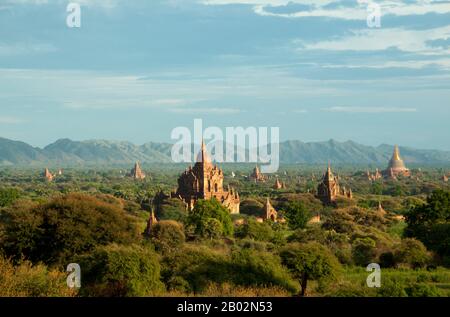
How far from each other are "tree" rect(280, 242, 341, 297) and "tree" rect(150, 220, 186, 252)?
419 inches

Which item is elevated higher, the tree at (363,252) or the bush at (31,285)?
the bush at (31,285)

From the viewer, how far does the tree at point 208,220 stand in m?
49.7

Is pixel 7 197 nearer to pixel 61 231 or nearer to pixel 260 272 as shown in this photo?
pixel 61 231

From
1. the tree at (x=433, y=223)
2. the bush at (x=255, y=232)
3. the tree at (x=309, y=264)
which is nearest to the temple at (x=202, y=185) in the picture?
the bush at (x=255, y=232)

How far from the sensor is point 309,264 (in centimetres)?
2914

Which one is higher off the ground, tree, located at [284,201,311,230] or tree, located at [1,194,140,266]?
tree, located at [1,194,140,266]

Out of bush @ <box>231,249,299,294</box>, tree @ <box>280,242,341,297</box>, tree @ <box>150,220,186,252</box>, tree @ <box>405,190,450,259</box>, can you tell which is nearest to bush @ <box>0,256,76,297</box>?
bush @ <box>231,249,299,294</box>

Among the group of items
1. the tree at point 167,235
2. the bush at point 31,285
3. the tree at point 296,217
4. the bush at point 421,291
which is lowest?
the tree at point 296,217

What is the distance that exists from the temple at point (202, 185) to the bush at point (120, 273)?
143ft

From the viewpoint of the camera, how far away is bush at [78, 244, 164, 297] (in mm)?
25656

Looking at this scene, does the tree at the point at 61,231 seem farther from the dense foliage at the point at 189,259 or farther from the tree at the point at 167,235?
the tree at the point at 167,235

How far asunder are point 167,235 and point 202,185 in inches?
1133

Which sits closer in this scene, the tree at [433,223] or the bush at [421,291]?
the bush at [421,291]

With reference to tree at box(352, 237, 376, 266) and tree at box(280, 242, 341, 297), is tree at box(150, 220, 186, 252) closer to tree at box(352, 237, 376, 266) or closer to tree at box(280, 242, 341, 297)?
tree at box(352, 237, 376, 266)
